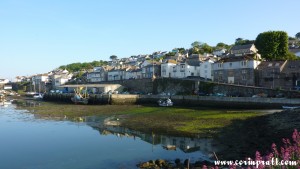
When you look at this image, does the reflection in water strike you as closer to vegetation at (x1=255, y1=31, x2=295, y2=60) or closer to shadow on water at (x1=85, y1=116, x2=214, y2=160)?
shadow on water at (x1=85, y1=116, x2=214, y2=160)

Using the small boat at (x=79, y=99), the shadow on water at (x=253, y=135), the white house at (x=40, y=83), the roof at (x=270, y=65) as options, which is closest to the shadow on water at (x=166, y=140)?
the shadow on water at (x=253, y=135)

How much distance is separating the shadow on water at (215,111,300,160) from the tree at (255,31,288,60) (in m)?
39.4

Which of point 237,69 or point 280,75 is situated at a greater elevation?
point 237,69

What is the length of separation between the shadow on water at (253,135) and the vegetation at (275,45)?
129ft

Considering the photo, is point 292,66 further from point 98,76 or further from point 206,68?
point 98,76

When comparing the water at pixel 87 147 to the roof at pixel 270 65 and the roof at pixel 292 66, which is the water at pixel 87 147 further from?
the roof at pixel 292 66

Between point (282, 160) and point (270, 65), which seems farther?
point (270, 65)

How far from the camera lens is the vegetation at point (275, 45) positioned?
222ft

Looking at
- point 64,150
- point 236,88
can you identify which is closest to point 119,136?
point 64,150

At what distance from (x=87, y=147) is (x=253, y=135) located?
45.7ft

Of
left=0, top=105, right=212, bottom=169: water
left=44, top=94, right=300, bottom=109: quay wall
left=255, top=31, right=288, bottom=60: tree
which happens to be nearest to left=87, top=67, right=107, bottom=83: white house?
left=44, top=94, right=300, bottom=109: quay wall

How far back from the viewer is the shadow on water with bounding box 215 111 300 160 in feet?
65.8

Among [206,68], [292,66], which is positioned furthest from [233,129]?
[206,68]

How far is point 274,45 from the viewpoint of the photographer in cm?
6894
